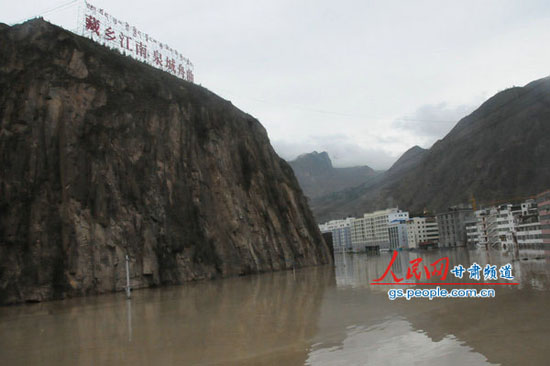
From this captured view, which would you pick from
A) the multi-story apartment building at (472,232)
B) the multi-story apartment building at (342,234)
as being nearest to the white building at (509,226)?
the multi-story apartment building at (472,232)

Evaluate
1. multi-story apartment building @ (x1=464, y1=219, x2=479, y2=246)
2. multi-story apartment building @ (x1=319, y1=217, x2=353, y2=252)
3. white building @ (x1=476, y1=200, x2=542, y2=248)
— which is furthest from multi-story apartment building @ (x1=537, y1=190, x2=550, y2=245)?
multi-story apartment building @ (x1=319, y1=217, x2=353, y2=252)

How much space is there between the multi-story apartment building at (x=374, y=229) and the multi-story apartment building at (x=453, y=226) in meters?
15.3

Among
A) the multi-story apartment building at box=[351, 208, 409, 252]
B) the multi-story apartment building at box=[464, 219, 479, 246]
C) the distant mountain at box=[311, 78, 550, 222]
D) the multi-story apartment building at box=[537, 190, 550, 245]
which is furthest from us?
the multi-story apartment building at box=[351, 208, 409, 252]

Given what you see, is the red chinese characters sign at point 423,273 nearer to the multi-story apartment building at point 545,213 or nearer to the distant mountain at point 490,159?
the multi-story apartment building at point 545,213

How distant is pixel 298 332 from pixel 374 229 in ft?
436

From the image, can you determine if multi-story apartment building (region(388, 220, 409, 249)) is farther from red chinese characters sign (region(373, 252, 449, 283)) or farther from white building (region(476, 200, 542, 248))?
red chinese characters sign (region(373, 252, 449, 283))

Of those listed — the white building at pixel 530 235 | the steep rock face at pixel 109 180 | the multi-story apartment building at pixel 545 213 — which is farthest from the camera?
the white building at pixel 530 235

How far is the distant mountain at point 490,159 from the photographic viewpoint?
423 feet

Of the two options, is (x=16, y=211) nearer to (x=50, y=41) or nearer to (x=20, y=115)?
(x=20, y=115)

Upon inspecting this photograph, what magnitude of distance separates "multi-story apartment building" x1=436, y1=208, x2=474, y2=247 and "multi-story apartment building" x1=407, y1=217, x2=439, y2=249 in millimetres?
4123

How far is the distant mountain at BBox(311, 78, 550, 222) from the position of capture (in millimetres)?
128875

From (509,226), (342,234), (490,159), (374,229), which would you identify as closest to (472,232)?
(509,226)

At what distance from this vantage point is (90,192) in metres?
33.5

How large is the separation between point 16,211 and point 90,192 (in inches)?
203
